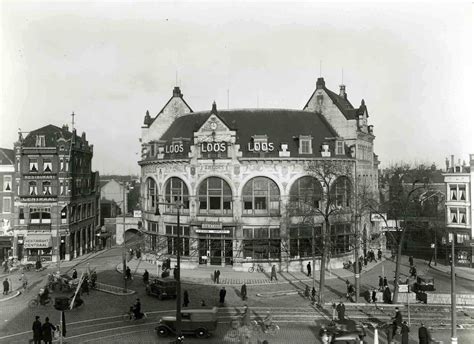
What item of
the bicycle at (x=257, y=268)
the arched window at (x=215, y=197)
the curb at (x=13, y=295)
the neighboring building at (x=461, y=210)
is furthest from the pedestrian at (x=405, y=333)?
the neighboring building at (x=461, y=210)

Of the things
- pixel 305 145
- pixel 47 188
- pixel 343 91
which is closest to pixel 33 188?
pixel 47 188

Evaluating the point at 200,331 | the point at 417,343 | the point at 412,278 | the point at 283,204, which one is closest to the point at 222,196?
the point at 283,204

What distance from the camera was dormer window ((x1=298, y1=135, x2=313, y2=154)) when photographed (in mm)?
53625

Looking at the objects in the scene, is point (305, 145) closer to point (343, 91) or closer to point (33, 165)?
point (343, 91)

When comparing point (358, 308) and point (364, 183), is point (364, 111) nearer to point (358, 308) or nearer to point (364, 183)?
point (364, 183)

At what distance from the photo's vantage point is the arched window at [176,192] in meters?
54.7

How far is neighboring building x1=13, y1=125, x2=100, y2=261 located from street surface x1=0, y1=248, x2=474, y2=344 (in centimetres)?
1197

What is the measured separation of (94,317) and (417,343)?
21.0 m

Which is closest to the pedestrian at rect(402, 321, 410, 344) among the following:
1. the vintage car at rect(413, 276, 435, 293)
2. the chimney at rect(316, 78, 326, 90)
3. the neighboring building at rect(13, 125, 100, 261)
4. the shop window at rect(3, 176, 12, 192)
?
the vintage car at rect(413, 276, 435, 293)

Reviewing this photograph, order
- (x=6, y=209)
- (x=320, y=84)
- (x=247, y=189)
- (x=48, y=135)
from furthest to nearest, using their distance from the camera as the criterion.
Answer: (x=320, y=84)
(x=48, y=135)
(x=6, y=209)
(x=247, y=189)

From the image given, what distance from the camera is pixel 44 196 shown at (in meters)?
58.8

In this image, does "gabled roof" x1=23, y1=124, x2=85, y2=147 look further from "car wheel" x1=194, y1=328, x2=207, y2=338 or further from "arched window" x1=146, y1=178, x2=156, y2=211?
"car wheel" x1=194, y1=328, x2=207, y2=338

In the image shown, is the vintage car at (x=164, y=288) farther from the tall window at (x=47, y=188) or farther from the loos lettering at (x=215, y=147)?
the tall window at (x=47, y=188)

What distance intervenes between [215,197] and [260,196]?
16.4 feet
